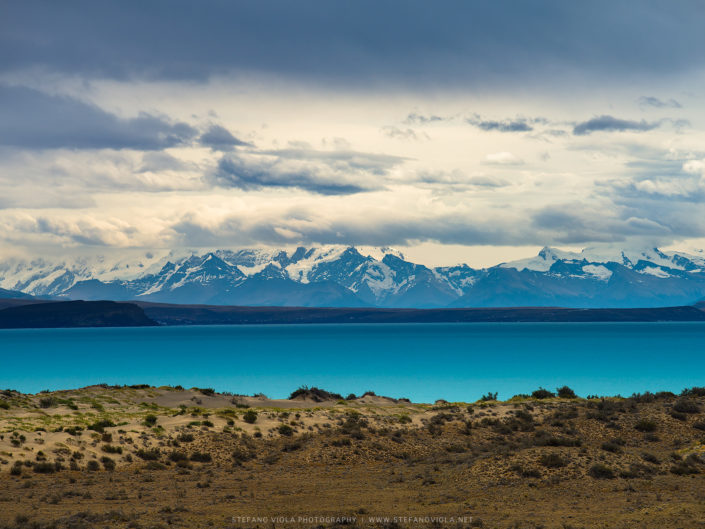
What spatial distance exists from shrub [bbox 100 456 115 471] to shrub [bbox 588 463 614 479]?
21.7 meters

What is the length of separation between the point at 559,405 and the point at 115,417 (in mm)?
30522

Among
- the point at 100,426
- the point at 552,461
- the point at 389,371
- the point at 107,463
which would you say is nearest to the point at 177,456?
the point at 107,463

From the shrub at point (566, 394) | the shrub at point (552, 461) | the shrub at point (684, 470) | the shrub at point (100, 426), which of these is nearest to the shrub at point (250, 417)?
the shrub at point (100, 426)

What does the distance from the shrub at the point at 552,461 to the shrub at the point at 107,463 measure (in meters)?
19.8

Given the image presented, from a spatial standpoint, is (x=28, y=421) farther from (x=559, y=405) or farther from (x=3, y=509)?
(x=559, y=405)

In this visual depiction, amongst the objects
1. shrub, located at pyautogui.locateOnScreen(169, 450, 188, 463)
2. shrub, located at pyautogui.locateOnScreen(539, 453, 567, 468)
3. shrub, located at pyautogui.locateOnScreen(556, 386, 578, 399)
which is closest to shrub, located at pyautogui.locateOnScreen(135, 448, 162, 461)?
shrub, located at pyautogui.locateOnScreen(169, 450, 188, 463)

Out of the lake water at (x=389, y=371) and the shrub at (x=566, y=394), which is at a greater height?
the shrub at (x=566, y=394)

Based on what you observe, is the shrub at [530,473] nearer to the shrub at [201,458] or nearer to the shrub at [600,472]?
the shrub at [600,472]

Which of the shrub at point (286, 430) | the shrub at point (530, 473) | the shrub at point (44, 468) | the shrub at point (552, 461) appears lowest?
the shrub at point (44, 468)

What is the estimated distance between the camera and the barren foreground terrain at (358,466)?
2358 centimetres

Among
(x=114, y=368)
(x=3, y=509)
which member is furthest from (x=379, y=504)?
(x=114, y=368)

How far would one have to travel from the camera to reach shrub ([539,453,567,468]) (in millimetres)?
29656

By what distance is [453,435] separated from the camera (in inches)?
1658

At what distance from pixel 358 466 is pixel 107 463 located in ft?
39.9
